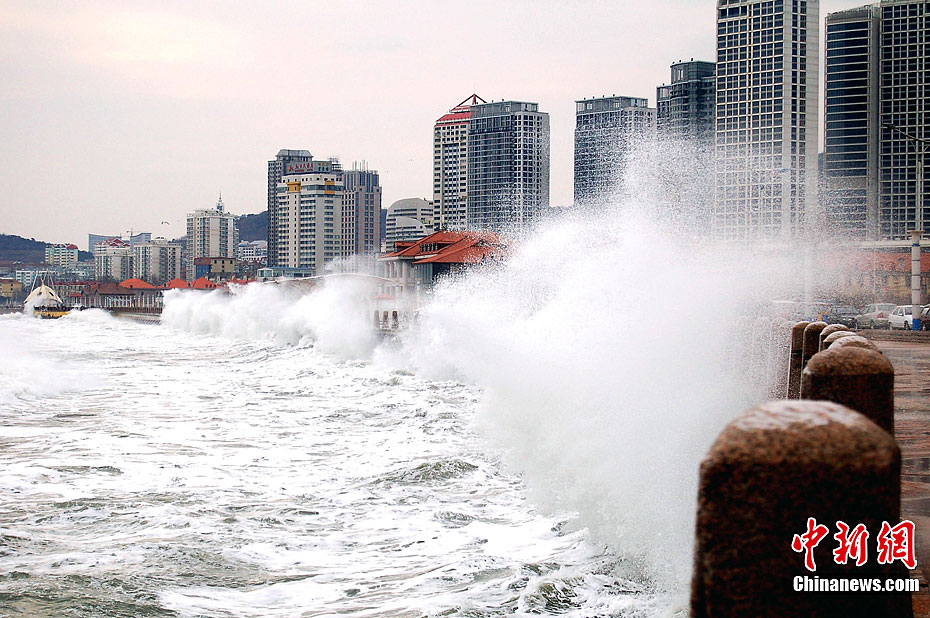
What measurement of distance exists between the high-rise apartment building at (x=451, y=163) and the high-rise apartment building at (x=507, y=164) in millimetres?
6495

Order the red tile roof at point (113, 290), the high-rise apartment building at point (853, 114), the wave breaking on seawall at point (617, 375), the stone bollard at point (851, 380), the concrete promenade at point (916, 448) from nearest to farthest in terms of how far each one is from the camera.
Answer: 1. the stone bollard at point (851, 380)
2. the concrete promenade at point (916, 448)
3. the wave breaking on seawall at point (617, 375)
4. the high-rise apartment building at point (853, 114)
5. the red tile roof at point (113, 290)

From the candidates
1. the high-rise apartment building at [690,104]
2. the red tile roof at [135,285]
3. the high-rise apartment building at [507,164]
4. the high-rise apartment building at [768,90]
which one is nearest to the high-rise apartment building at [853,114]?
the high-rise apartment building at [768,90]

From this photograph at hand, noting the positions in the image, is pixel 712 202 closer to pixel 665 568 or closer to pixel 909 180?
pixel 909 180

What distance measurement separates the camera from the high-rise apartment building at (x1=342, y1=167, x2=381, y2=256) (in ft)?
460

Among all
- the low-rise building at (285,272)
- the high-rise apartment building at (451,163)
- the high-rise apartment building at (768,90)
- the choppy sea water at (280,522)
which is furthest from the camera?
the low-rise building at (285,272)

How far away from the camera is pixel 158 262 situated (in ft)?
626

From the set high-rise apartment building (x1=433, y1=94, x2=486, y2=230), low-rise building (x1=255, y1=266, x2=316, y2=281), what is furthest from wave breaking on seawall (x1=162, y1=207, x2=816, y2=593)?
low-rise building (x1=255, y1=266, x2=316, y2=281)

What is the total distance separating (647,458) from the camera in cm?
726

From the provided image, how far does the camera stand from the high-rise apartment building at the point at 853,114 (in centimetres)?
6494

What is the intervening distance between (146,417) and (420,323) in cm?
1266

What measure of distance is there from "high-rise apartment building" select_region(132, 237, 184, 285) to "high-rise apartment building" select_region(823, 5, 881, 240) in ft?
480

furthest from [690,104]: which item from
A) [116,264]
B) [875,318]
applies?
[116,264]

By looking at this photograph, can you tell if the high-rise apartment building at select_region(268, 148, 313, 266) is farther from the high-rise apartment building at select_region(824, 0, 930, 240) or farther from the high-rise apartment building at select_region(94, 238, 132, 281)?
the high-rise apartment building at select_region(824, 0, 930, 240)

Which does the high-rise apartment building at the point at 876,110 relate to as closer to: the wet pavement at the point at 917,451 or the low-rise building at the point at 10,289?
the wet pavement at the point at 917,451
